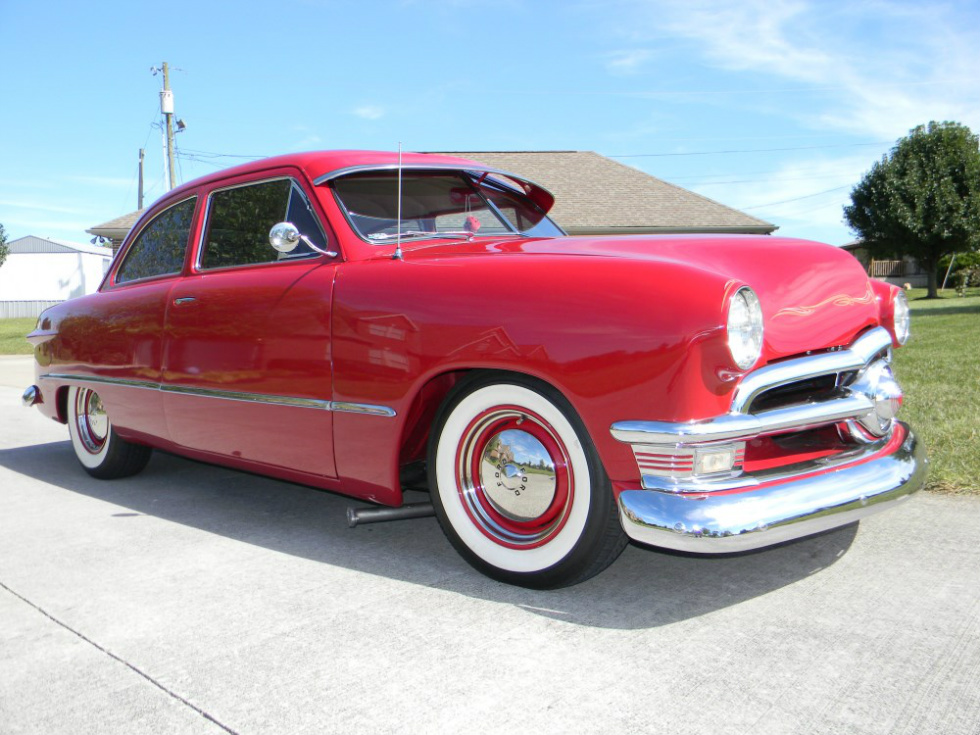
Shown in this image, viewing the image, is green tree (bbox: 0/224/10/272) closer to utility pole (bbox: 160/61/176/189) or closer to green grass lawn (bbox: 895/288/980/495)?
utility pole (bbox: 160/61/176/189)

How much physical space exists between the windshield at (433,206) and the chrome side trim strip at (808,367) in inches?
62.7

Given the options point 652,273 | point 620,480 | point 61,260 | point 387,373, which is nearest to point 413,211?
point 387,373

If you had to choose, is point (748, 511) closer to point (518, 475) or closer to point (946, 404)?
point (518, 475)

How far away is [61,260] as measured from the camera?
59.1 m

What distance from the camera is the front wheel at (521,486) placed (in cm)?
281

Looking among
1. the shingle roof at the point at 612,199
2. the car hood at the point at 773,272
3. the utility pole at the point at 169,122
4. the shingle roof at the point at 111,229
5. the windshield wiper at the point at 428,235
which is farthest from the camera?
the utility pole at the point at 169,122

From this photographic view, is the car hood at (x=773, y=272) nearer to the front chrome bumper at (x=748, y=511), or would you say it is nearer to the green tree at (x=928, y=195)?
the front chrome bumper at (x=748, y=511)

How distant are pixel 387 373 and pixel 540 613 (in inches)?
39.0

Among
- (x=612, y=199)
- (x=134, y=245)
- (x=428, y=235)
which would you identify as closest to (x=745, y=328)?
(x=428, y=235)

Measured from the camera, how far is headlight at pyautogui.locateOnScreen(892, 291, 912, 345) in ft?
11.5

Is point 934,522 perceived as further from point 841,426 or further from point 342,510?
point 342,510

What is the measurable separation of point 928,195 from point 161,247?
41.4m

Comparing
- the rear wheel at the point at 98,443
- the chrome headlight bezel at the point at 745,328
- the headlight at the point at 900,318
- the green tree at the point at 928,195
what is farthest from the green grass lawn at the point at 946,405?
the green tree at the point at 928,195

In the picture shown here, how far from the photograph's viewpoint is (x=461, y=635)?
2.66 metres
